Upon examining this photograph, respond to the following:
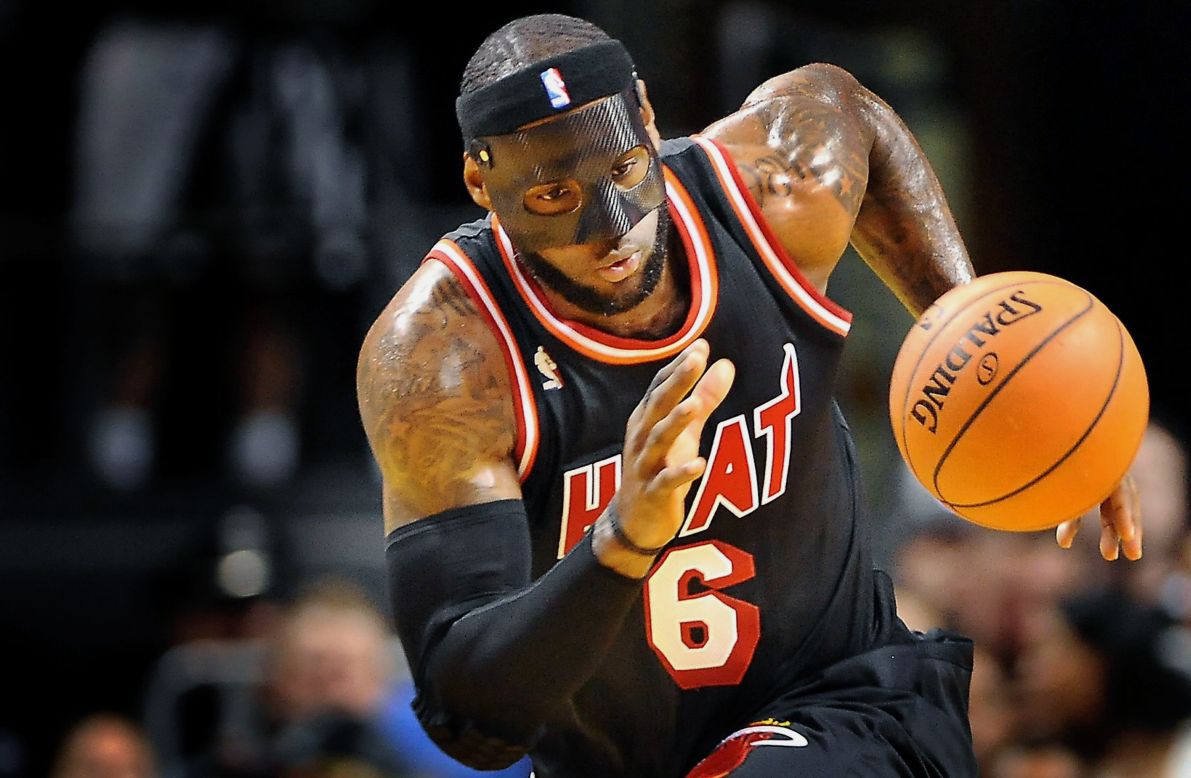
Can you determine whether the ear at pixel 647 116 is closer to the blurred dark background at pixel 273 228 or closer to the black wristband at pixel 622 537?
the black wristband at pixel 622 537

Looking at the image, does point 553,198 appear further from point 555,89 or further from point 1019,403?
point 1019,403

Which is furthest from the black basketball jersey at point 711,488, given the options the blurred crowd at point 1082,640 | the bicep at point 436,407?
the blurred crowd at point 1082,640

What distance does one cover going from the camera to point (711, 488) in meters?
4.06

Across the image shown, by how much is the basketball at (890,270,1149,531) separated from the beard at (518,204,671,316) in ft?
1.88

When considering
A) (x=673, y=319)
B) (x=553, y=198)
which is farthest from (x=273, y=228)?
(x=553, y=198)

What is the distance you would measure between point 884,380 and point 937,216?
5548 mm

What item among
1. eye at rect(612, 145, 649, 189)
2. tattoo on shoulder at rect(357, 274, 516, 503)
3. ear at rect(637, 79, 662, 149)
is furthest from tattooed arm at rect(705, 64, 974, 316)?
tattoo on shoulder at rect(357, 274, 516, 503)

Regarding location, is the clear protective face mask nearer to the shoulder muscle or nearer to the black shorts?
the shoulder muscle

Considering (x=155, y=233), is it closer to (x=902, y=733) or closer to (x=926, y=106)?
(x=926, y=106)

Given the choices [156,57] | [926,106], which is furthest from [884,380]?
[156,57]

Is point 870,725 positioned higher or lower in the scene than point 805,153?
lower

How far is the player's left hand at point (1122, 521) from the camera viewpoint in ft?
13.7

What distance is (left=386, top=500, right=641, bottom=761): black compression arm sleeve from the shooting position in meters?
3.42

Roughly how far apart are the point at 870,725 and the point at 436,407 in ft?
3.73
